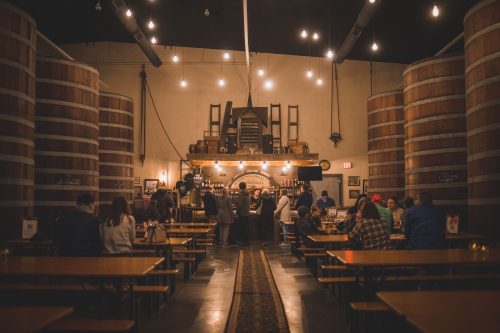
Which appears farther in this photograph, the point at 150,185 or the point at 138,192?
the point at 150,185

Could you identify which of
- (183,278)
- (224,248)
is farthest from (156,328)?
(224,248)

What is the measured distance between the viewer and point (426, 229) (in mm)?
5438

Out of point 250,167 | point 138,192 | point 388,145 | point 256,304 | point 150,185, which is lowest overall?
point 256,304

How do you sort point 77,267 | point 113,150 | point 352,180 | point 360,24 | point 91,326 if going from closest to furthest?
point 91,326 < point 77,267 < point 360,24 < point 113,150 < point 352,180

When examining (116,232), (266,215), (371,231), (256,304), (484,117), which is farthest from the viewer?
(266,215)

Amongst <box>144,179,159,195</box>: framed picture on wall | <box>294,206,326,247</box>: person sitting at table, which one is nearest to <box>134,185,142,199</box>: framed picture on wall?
<box>144,179,159,195</box>: framed picture on wall

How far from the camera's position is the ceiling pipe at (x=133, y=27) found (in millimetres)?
10422

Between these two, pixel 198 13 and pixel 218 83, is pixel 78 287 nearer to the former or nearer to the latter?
pixel 198 13

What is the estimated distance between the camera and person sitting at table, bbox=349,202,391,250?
204 inches

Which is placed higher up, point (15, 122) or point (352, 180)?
point (15, 122)

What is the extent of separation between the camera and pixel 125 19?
37.3ft

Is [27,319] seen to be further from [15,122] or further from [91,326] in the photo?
[15,122]

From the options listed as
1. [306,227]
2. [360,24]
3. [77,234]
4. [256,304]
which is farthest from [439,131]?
[77,234]

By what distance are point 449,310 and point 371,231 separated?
115 inches
